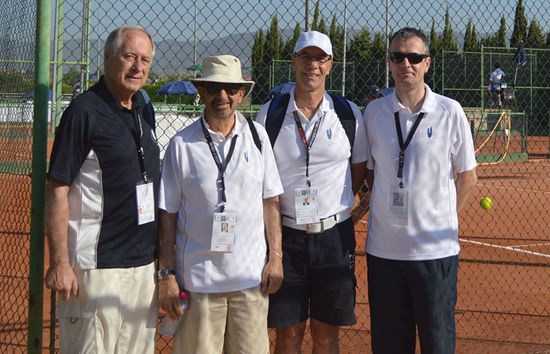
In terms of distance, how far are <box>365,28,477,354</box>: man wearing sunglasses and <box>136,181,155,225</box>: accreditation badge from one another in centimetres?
134

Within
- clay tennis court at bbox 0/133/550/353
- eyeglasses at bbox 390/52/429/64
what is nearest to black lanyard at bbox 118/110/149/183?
eyeglasses at bbox 390/52/429/64

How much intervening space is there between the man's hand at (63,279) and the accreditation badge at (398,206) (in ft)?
5.96

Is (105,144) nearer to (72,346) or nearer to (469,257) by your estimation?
(72,346)

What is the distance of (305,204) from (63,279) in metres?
1.44

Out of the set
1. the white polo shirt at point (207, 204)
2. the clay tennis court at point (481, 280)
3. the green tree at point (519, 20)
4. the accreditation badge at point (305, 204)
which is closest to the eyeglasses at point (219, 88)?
the white polo shirt at point (207, 204)

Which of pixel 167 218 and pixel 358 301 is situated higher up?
pixel 167 218

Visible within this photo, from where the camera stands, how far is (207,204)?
14.3 feet

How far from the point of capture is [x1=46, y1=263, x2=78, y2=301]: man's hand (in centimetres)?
406

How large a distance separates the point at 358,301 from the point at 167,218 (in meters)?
4.17

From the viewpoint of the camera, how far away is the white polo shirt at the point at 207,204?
4367 millimetres

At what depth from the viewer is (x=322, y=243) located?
4.85 metres

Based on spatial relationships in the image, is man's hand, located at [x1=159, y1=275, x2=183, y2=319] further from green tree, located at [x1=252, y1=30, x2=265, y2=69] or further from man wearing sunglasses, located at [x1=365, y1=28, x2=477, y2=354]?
green tree, located at [x1=252, y1=30, x2=265, y2=69]

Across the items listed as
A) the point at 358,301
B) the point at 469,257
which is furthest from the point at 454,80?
the point at 358,301

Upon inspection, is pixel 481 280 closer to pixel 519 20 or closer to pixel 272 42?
pixel 519 20
